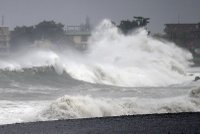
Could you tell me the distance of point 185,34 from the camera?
71500 mm

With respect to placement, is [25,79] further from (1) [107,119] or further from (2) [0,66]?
(1) [107,119]

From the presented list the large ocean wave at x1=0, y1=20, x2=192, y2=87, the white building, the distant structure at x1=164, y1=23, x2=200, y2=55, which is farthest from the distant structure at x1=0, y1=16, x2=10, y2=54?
the distant structure at x1=164, y1=23, x2=200, y2=55

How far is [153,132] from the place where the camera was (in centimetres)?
1212

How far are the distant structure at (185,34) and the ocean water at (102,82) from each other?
1450 cm

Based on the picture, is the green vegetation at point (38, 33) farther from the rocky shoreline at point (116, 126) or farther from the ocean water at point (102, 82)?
the rocky shoreline at point (116, 126)

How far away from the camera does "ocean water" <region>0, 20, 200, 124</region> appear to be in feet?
53.5

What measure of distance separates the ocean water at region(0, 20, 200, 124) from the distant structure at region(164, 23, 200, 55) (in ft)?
47.6

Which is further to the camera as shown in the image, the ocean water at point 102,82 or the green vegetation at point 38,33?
the green vegetation at point 38,33

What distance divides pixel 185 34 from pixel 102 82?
41077mm

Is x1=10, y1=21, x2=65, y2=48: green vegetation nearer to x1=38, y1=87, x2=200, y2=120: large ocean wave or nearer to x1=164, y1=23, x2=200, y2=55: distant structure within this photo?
x1=164, y1=23, x2=200, y2=55: distant structure

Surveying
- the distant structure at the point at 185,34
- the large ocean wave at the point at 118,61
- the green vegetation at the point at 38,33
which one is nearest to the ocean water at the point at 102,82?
the large ocean wave at the point at 118,61

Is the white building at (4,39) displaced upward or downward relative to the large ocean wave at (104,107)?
downward

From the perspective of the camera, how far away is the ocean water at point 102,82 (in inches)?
642

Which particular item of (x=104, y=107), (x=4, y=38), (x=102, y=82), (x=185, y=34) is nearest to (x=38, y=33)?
(x=4, y=38)
